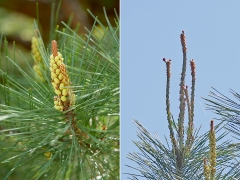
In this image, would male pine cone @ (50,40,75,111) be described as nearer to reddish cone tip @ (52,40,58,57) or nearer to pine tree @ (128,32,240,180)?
reddish cone tip @ (52,40,58,57)

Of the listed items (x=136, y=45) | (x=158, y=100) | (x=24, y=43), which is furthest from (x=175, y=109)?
Result: (x=24, y=43)

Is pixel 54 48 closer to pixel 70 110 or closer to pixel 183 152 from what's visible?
pixel 70 110

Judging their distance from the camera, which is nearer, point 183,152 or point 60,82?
point 60,82

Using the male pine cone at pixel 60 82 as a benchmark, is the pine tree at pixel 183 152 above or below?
below

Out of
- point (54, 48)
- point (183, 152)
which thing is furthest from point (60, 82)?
point (183, 152)

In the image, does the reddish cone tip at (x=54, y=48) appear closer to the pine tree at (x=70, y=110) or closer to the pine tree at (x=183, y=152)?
the pine tree at (x=70, y=110)

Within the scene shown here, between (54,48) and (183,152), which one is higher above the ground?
(54,48)

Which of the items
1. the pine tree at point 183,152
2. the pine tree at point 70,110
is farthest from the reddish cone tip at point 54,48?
the pine tree at point 183,152

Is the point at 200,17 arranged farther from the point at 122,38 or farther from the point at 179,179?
the point at 179,179
